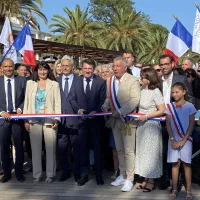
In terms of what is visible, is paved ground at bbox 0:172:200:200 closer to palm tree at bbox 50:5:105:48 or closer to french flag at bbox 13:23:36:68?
french flag at bbox 13:23:36:68

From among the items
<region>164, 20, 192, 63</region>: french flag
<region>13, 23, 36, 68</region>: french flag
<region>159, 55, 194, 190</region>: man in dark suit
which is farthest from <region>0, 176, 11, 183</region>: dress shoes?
<region>164, 20, 192, 63</region>: french flag

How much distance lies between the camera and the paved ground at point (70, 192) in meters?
5.36

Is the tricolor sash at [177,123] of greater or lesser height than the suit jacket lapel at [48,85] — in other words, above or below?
below

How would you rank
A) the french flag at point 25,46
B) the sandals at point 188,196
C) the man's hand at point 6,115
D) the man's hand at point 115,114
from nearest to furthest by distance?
the sandals at point 188,196 → the man's hand at point 115,114 → the man's hand at point 6,115 → the french flag at point 25,46

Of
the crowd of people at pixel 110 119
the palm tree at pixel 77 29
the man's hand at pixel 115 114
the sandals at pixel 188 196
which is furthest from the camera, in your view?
the palm tree at pixel 77 29

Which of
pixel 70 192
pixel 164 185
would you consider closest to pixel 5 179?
pixel 70 192

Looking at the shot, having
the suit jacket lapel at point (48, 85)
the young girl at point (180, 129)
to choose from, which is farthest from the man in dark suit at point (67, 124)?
the young girl at point (180, 129)

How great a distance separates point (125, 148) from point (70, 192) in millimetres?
1077

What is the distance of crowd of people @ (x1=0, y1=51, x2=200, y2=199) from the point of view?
5285 millimetres

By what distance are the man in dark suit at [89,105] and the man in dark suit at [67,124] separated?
11 centimetres

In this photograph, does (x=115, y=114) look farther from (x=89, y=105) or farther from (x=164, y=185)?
(x=164, y=185)

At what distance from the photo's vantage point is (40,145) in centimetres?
612

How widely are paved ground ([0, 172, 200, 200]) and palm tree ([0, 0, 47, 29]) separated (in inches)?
760

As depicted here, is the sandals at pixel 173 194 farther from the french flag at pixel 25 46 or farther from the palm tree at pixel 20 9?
the palm tree at pixel 20 9
